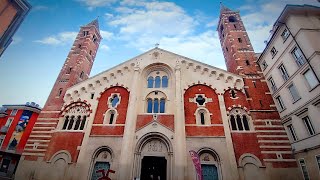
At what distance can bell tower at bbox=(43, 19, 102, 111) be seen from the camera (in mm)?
22234

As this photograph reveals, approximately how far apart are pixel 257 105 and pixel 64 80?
2332cm

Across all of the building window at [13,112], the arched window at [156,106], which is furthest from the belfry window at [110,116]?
the building window at [13,112]

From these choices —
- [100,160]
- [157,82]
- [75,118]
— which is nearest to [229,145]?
[157,82]

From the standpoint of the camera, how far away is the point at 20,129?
102 ft

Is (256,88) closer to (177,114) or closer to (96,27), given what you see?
(177,114)

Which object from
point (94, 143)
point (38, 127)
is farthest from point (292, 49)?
point (38, 127)

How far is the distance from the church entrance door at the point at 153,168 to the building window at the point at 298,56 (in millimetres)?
15636

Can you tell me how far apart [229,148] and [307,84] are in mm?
8634

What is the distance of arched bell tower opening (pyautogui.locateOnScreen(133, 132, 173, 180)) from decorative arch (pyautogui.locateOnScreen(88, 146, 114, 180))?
2776mm

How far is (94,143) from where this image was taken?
61.2ft

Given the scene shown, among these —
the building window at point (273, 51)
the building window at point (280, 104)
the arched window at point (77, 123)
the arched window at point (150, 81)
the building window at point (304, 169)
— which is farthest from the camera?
the arched window at point (150, 81)

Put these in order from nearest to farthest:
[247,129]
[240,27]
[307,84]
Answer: [307,84] → [247,129] → [240,27]

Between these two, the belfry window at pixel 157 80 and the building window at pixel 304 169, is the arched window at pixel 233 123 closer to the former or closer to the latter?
the building window at pixel 304 169

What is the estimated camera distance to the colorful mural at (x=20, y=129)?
98.6ft
